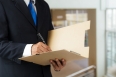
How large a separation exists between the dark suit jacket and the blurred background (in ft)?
4.51

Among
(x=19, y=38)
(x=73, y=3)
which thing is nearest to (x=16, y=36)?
(x=19, y=38)

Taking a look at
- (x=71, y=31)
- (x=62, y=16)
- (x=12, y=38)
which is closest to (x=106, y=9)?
(x=62, y=16)

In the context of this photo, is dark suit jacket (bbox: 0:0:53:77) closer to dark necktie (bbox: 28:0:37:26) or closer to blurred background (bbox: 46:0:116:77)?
dark necktie (bbox: 28:0:37:26)

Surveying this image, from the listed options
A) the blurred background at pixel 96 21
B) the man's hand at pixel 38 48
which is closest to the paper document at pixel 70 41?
the man's hand at pixel 38 48

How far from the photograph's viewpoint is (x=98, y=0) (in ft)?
8.55

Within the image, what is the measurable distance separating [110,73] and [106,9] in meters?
1.12

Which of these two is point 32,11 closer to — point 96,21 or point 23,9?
point 23,9

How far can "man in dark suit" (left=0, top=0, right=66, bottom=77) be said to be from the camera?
2.82 ft

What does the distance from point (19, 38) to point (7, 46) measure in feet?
0.34

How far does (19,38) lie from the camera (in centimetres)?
94

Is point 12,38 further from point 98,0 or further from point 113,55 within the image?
point 113,55

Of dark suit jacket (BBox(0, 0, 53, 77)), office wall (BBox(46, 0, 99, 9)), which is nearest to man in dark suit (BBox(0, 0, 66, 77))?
dark suit jacket (BBox(0, 0, 53, 77))

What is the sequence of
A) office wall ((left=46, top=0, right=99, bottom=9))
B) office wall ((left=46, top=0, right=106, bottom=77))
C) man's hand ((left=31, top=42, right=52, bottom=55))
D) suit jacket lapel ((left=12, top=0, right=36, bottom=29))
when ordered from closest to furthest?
man's hand ((left=31, top=42, right=52, bottom=55)) < suit jacket lapel ((left=12, top=0, right=36, bottom=29)) < office wall ((left=46, top=0, right=99, bottom=9)) < office wall ((left=46, top=0, right=106, bottom=77))

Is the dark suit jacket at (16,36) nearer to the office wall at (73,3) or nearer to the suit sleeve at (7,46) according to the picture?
the suit sleeve at (7,46)
